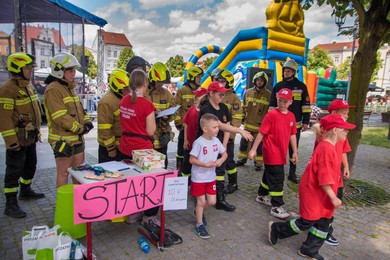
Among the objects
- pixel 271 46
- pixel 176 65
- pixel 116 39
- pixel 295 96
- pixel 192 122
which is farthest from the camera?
pixel 116 39

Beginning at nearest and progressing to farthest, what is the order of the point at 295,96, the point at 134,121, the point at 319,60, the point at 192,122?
the point at 134,121 → the point at 192,122 → the point at 295,96 → the point at 319,60

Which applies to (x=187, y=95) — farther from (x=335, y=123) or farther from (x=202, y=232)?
(x=335, y=123)

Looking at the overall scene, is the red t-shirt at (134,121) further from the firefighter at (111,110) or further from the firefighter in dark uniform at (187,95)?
the firefighter in dark uniform at (187,95)

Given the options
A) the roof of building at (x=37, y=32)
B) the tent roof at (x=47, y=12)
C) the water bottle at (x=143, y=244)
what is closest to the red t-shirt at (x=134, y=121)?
the water bottle at (x=143, y=244)

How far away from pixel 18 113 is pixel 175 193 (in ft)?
7.98

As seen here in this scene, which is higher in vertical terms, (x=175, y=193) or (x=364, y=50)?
(x=364, y=50)

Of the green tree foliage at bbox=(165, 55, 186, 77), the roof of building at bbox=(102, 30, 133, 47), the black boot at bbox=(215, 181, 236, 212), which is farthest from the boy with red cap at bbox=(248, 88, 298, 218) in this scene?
the roof of building at bbox=(102, 30, 133, 47)

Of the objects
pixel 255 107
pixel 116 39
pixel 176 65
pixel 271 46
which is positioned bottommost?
pixel 255 107

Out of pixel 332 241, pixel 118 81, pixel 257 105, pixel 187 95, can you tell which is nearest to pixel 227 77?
pixel 187 95

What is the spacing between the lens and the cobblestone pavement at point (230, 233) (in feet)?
9.82

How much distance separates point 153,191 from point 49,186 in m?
2.81

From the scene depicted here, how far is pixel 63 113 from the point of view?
3.37 metres

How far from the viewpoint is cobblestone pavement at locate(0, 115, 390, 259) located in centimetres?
299

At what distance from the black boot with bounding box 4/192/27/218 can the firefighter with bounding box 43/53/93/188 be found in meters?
0.70
